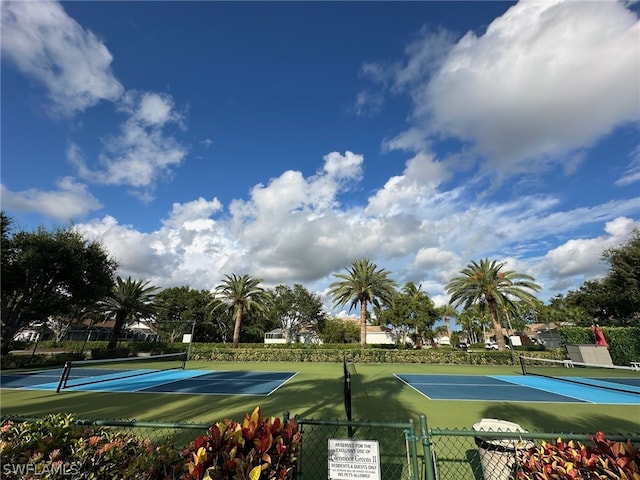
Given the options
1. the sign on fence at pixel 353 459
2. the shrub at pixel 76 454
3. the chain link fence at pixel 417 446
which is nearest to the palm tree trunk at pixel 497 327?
the chain link fence at pixel 417 446

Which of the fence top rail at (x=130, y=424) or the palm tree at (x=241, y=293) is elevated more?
the palm tree at (x=241, y=293)

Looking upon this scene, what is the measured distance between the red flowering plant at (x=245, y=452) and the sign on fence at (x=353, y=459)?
1.45ft

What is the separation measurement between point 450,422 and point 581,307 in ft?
173

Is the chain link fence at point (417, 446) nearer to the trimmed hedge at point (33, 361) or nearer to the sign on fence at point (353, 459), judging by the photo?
the sign on fence at point (353, 459)

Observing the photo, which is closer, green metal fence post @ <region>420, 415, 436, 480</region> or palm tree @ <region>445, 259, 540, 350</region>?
green metal fence post @ <region>420, 415, 436, 480</region>

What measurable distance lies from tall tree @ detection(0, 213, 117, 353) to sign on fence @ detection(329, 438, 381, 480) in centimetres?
3001

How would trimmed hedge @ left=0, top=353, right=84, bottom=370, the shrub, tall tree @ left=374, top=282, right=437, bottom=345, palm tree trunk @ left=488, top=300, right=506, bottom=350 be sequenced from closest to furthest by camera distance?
the shrub → trimmed hedge @ left=0, top=353, right=84, bottom=370 → palm tree trunk @ left=488, top=300, right=506, bottom=350 → tall tree @ left=374, top=282, right=437, bottom=345

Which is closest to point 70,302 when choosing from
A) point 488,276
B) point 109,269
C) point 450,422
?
point 109,269

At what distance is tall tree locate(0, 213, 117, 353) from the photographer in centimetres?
2380

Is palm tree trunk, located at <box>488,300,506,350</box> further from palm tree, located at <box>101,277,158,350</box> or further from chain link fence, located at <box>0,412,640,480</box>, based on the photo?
palm tree, located at <box>101,277,158,350</box>

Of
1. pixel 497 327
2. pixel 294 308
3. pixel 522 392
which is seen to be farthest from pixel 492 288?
pixel 294 308

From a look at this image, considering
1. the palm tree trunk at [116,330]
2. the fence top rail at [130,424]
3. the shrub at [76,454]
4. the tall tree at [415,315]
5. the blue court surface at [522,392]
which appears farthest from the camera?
the tall tree at [415,315]

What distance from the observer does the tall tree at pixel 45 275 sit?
78.1ft

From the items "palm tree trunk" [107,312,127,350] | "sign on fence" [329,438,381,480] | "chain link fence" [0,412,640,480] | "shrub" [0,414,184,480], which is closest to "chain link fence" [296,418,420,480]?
"chain link fence" [0,412,640,480]
